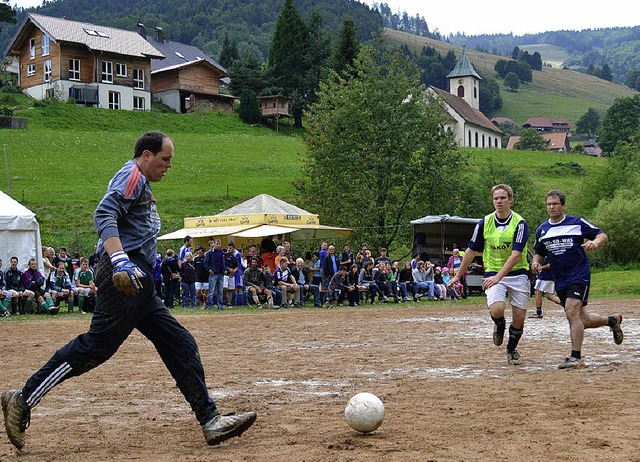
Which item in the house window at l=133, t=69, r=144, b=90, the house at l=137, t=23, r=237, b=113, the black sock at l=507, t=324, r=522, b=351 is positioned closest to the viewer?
the black sock at l=507, t=324, r=522, b=351

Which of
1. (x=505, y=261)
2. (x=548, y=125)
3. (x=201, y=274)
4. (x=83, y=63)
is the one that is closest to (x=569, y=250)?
(x=505, y=261)

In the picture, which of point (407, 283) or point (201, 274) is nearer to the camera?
point (201, 274)

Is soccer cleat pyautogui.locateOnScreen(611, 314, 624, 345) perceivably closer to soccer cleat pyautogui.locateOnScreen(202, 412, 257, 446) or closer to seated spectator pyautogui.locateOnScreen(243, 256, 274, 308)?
soccer cleat pyautogui.locateOnScreen(202, 412, 257, 446)

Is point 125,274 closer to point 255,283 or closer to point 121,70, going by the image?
point 255,283

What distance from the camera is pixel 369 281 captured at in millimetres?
26094

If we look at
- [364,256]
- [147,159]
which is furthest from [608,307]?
[147,159]

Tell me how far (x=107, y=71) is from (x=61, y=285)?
186 feet

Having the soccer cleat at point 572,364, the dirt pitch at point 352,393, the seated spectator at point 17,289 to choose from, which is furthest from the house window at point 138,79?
the soccer cleat at point 572,364

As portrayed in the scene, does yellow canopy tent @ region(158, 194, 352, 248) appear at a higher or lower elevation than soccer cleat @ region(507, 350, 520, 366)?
higher

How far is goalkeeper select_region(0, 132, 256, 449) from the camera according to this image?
5.46 metres

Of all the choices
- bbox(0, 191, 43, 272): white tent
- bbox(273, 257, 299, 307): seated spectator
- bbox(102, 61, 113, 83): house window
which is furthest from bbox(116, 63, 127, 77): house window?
bbox(273, 257, 299, 307): seated spectator

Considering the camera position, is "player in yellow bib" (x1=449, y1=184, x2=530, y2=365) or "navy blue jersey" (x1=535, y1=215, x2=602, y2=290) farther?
"player in yellow bib" (x1=449, y1=184, x2=530, y2=365)

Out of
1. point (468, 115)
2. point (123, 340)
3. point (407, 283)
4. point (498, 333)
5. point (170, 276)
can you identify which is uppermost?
point (468, 115)

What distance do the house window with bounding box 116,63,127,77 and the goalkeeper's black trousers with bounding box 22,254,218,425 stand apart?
240 ft
